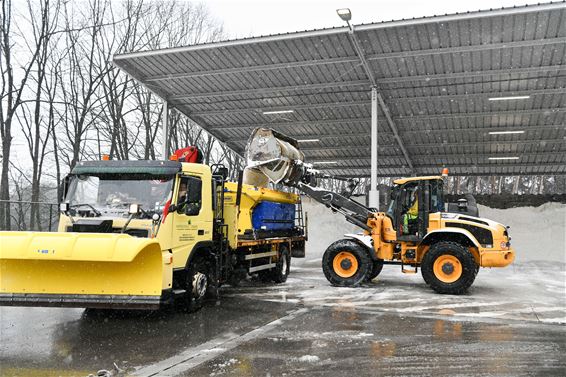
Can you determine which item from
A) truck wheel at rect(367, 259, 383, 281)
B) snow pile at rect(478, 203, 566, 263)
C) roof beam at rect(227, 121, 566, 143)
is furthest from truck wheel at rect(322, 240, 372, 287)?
snow pile at rect(478, 203, 566, 263)

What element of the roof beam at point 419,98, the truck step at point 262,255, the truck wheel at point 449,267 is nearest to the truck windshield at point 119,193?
the truck step at point 262,255

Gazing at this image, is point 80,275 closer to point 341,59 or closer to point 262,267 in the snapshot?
point 262,267

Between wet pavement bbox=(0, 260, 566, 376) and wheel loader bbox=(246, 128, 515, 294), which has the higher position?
wheel loader bbox=(246, 128, 515, 294)

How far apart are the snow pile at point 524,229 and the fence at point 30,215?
9.20 m

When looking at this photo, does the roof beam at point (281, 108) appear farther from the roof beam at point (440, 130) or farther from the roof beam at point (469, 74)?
the roof beam at point (469, 74)

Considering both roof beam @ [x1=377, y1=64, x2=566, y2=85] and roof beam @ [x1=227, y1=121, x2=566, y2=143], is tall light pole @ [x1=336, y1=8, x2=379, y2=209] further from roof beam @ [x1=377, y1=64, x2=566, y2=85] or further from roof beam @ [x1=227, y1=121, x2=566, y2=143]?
roof beam @ [x1=227, y1=121, x2=566, y2=143]

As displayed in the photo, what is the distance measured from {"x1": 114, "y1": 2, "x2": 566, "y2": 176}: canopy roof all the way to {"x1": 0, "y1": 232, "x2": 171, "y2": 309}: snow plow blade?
10.5m

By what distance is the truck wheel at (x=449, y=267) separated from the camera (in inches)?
431

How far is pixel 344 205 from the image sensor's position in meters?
13.1

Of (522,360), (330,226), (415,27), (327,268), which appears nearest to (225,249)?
(327,268)

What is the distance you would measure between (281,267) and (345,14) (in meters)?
6.77

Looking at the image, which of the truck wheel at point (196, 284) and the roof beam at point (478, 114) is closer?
the truck wheel at point (196, 284)

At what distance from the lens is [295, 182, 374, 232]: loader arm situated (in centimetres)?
1276

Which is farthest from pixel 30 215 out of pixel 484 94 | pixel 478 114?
pixel 478 114
